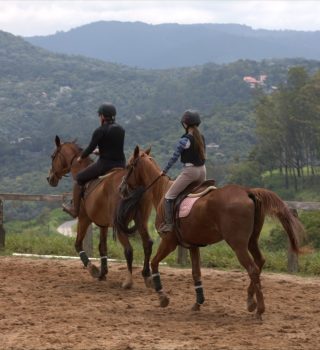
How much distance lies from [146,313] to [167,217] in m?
1.28

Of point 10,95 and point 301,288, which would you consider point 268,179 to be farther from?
point 10,95

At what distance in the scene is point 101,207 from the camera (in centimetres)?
1123

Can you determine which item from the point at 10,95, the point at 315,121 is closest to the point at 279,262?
the point at 315,121

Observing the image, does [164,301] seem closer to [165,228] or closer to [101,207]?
[165,228]

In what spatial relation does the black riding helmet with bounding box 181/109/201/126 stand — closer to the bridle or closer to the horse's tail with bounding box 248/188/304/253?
the horse's tail with bounding box 248/188/304/253

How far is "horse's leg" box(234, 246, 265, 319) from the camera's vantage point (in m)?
8.34

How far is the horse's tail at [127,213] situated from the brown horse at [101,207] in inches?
3.2

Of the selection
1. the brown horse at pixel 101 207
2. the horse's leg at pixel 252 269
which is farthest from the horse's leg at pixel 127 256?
the horse's leg at pixel 252 269

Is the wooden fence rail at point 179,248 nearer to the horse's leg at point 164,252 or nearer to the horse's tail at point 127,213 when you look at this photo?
the horse's tail at point 127,213

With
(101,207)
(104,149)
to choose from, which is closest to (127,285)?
(101,207)

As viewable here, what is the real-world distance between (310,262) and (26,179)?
106 metres

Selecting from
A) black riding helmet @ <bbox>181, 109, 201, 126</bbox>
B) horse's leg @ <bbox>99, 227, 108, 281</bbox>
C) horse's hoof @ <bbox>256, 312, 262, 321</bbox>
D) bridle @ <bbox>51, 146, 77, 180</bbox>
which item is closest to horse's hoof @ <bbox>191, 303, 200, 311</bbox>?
horse's hoof @ <bbox>256, 312, 262, 321</bbox>

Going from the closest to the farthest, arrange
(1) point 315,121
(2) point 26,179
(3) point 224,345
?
(3) point 224,345 → (1) point 315,121 → (2) point 26,179

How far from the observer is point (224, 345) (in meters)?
7.14
